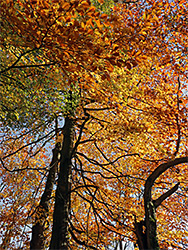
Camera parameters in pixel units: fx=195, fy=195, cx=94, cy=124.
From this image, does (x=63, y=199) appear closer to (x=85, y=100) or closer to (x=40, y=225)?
(x=40, y=225)

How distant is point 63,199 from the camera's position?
234 inches

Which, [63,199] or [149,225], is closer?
[149,225]

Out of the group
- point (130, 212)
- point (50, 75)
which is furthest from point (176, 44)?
point (130, 212)

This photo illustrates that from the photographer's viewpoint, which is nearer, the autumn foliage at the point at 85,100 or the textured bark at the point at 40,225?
the autumn foliage at the point at 85,100

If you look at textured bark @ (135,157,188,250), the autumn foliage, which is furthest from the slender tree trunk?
textured bark @ (135,157,188,250)

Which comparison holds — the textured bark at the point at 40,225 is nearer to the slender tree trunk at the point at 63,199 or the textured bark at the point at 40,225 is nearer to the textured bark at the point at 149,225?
the slender tree trunk at the point at 63,199

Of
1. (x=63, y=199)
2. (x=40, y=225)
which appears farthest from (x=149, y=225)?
(x=40, y=225)

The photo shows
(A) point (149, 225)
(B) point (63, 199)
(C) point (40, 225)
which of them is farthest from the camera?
(C) point (40, 225)

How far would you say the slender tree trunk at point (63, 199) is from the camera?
17.3 feet

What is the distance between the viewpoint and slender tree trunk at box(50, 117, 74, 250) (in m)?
5.28

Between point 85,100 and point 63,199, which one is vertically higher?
point 85,100

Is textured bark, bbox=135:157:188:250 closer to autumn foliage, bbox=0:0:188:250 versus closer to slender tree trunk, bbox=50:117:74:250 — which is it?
autumn foliage, bbox=0:0:188:250

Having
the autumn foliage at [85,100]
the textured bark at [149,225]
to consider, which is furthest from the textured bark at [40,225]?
the textured bark at [149,225]

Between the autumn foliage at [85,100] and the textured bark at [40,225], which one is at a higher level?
the autumn foliage at [85,100]
